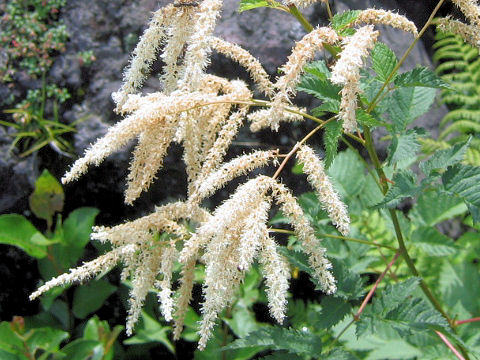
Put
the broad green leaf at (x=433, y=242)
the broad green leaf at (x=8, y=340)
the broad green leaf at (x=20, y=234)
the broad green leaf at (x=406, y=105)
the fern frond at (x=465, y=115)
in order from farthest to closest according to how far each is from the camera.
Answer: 1. the fern frond at (x=465, y=115)
2. the broad green leaf at (x=20, y=234)
3. the broad green leaf at (x=8, y=340)
4. the broad green leaf at (x=433, y=242)
5. the broad green leaf at (x=406, y=105)

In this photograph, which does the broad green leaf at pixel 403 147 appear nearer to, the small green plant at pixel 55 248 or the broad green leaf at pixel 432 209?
the broad green leaf at pixel 432 209

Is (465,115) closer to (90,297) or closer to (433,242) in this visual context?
(433,242)

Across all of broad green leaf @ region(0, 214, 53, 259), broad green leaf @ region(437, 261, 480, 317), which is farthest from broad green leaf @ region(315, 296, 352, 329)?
broad green leaf @ region(0, 214, 53, 259)

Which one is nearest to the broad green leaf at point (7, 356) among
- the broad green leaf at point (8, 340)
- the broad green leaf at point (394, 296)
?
the broad green leaf at point (8, 340)

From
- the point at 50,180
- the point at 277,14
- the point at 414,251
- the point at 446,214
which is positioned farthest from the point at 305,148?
the point at 277,14

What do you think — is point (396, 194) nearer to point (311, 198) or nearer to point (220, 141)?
point (220, 141)

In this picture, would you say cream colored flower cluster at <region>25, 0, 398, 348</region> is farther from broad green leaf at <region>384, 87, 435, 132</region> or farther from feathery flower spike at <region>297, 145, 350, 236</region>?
broad green leaf at <region>384, 87, 435, 132</region>

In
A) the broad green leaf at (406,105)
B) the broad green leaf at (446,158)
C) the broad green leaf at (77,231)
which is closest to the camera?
the broad green leaf at (446,158)

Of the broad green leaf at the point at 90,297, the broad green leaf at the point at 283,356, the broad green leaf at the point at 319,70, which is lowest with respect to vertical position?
the broad green leaf at the point at 90,297
